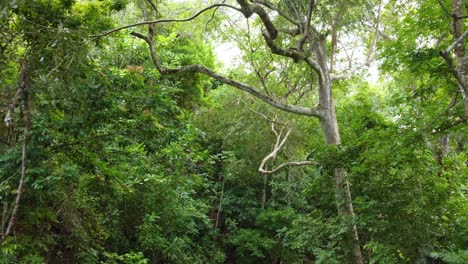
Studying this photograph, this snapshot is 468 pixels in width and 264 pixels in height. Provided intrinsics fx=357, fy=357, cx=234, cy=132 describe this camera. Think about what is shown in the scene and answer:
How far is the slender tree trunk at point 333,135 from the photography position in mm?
5219

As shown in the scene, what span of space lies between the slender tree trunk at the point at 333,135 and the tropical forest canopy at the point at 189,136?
0.03m

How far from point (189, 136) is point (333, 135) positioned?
2.70m

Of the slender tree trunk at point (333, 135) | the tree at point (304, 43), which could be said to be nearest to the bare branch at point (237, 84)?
the tree at point (304, 43)

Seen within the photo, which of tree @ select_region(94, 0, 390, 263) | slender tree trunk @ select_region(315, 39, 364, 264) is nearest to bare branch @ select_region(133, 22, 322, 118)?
tree @ select_region(94, 0, 390, 263)

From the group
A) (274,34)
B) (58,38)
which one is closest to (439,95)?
(274,34)

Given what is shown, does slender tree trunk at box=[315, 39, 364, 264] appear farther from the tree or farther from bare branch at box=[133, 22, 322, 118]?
bare branch at box=[133, 22, 322, 118]

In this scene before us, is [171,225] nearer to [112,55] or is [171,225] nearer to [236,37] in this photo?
[112,55]

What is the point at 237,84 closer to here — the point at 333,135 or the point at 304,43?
the point at 304,43

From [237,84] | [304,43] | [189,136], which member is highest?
[304,43]

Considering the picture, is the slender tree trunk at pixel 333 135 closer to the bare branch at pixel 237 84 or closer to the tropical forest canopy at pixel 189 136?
the tropical forest canopy at pixel 189 136

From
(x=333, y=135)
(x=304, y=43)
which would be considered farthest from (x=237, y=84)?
(x=333, y=135)

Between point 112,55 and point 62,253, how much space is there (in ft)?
13.0

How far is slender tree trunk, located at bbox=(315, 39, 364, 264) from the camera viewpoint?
5.22m

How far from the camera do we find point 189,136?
267 inches
